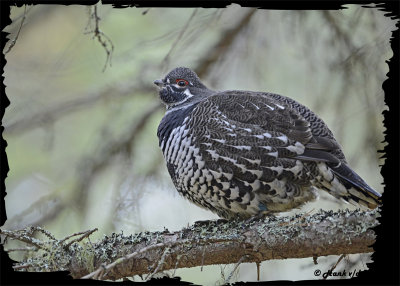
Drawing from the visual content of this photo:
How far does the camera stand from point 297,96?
6.86 meters

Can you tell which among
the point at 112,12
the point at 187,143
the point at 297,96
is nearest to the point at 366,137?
the point at 297,96

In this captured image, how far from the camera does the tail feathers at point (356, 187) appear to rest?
4918 millimetres

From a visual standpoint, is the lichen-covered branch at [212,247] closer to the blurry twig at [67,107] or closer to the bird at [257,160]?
the bird at [257,160]

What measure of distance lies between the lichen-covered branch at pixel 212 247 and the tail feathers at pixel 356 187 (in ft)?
2.57

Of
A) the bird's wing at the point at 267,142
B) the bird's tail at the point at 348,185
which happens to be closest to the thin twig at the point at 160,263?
the bird's wing at the point at 267,142

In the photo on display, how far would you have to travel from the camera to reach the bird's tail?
496 cm

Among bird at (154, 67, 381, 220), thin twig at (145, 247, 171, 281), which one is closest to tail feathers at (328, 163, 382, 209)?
bird at (154, 67, 381, 220)

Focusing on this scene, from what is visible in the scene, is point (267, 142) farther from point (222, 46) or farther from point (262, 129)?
point (222, 46)

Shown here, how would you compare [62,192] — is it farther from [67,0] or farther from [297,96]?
[297,96]

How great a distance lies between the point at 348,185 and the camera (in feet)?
16.5

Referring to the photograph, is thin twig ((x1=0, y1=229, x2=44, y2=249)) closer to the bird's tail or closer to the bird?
the bird

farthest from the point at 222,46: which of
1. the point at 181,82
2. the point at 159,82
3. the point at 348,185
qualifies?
the point at 348,185

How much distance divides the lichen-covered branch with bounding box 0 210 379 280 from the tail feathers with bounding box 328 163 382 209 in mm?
784

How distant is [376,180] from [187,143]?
2237 mm
